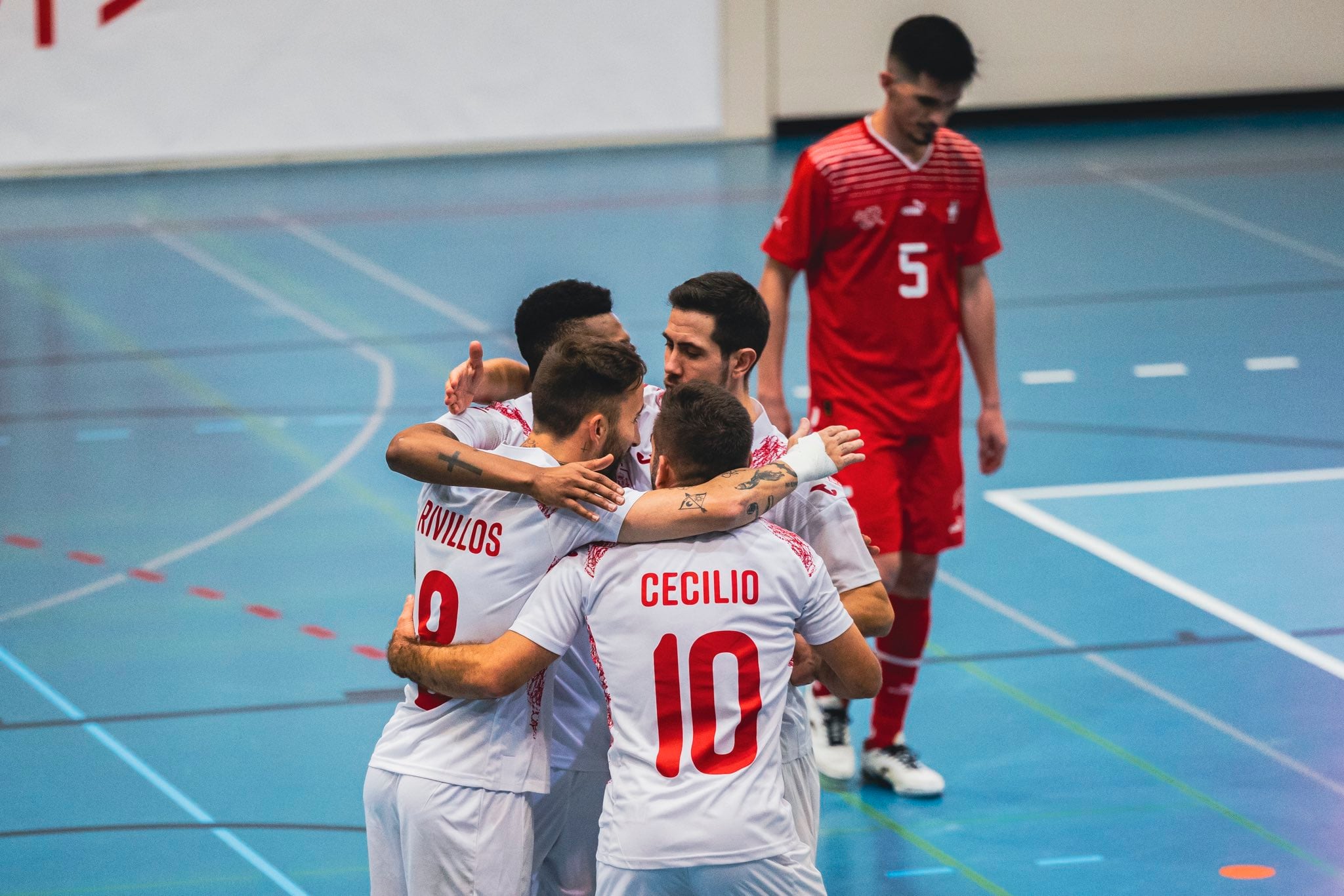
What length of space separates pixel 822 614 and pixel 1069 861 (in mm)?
2296

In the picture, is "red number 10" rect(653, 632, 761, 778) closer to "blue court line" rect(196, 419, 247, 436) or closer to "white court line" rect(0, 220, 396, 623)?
"white court line" rect(0, 220, 396, 623)

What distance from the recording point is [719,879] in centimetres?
351

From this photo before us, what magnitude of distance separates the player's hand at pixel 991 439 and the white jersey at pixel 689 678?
2793mm

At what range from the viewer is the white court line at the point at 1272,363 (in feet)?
36.5

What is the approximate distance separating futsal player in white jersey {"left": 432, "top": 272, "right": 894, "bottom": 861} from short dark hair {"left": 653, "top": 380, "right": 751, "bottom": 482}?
0.27 metres

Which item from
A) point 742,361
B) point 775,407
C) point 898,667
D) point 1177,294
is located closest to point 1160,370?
point 1177,294

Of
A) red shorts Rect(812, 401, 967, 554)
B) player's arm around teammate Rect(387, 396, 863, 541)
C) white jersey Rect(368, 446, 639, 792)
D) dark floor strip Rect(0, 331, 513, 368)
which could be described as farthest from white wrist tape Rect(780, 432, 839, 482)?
dark floor strip Rect(0, 331, 513, 368)

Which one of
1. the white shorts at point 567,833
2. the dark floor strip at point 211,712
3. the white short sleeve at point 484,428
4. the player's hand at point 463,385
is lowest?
the dark floor strip at point 211,712

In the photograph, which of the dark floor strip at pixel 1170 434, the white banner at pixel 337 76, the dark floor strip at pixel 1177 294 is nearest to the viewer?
the dark floor strip at pixel 1170 434

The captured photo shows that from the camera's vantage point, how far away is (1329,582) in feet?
25.4

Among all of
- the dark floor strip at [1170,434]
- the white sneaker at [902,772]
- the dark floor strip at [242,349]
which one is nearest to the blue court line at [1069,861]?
A: the white sneaker at [902,772]

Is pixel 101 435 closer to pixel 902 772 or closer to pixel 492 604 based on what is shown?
pixel 902 772

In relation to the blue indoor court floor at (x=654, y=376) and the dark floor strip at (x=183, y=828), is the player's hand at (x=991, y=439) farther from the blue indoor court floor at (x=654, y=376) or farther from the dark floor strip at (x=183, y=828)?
the dark floor strip at (x=183, y=828)

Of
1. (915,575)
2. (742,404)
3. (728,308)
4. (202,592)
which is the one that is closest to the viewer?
(742,404)
